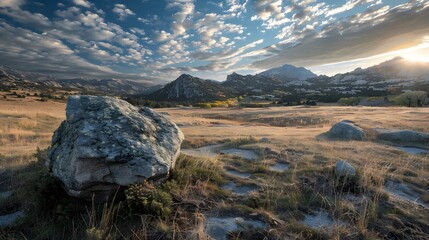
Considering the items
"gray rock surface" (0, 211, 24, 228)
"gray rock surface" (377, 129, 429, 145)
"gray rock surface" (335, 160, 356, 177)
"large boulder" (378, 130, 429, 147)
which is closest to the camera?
"gray rock surface" (0, 211, 24, 228)

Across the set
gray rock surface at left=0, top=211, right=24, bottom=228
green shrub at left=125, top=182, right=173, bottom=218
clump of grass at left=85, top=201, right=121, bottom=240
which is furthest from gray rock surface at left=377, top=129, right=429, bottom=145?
gray rock surface at left=0, top=211, right=24, bottom=228

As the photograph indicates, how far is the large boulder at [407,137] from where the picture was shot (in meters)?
17.3

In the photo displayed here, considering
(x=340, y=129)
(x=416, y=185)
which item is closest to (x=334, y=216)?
(x=416, y=185)

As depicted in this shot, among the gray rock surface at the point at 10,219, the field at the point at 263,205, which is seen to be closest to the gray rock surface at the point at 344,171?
the field at the point at 263,205

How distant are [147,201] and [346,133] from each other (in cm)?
1891

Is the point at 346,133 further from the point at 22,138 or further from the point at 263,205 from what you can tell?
the point at 22,138

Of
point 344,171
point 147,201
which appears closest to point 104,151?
point 147,201

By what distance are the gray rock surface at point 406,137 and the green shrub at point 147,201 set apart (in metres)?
18.7

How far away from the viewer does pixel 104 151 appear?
571 cm

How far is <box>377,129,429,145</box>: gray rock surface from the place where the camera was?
1745cm

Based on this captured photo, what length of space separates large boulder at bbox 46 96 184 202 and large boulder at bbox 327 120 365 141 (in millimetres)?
16689

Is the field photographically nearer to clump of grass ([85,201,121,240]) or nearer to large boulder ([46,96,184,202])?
clump of grass ([85,201,121,240])

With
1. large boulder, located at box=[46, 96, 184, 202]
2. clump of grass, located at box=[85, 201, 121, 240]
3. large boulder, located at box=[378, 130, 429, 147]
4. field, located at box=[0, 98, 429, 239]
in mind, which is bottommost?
large boulder, located at box=[378, 130, 429, 147]

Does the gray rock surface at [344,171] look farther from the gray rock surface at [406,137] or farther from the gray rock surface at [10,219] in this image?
the gray rock surface at [406,137]
